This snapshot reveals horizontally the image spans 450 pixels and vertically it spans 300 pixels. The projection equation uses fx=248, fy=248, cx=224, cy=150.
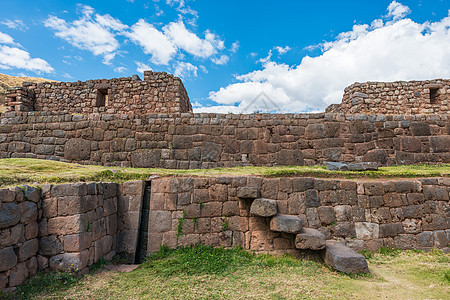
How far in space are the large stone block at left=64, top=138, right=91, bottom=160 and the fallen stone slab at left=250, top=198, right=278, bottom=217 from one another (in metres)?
7.70

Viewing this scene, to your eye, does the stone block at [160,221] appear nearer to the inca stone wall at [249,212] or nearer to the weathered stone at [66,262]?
the inca stone wall at [249,212]

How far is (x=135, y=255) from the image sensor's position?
6191 mm

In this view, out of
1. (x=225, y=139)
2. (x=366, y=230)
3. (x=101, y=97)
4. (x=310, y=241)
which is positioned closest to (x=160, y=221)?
(x=310, y=241)

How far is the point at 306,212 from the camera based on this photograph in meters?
6.75

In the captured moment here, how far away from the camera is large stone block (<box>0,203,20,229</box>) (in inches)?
154

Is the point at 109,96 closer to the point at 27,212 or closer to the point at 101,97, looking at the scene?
the point at 101,97

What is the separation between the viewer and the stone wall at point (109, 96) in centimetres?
1276

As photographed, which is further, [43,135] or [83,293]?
[43,135]

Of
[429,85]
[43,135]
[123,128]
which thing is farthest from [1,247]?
[429,85]

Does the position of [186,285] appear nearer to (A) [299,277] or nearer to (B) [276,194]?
(A) [299,277]

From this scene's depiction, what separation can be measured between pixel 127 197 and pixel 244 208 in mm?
3099

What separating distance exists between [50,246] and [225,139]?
689 cm

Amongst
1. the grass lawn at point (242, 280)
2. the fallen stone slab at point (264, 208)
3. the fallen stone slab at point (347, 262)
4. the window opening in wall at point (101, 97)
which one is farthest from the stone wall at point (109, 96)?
the fallen stone slab at point (347, 262)

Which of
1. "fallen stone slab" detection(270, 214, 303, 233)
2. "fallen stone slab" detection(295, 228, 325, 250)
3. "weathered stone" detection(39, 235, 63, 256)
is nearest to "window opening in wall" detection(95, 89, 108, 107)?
"weathered stone" detection(39, 235, 63, 256)
